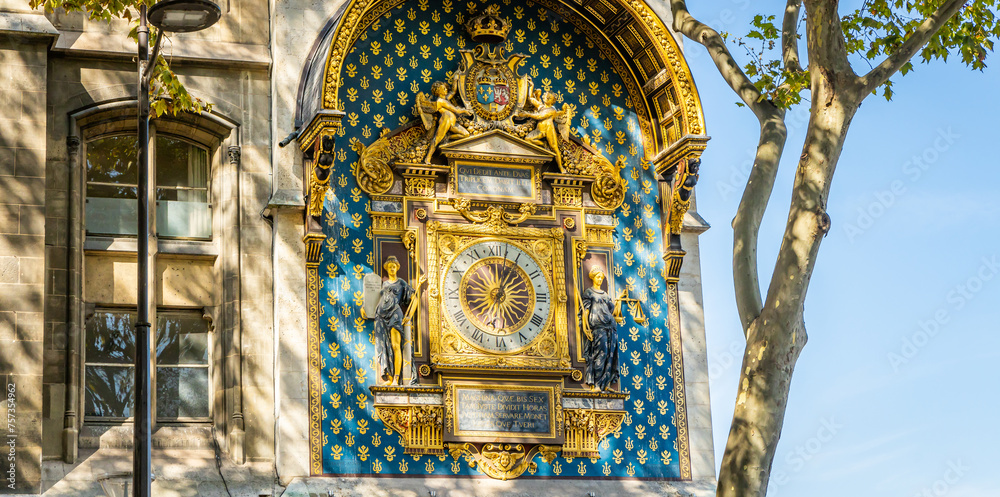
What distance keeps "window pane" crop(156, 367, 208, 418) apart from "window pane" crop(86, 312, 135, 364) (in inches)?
20.5

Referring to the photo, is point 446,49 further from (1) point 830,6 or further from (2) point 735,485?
(2) point 735,485

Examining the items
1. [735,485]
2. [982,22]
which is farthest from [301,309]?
[982,22]

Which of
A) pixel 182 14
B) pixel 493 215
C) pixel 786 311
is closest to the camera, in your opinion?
pixel 786 311

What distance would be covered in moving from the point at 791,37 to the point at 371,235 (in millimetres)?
7227

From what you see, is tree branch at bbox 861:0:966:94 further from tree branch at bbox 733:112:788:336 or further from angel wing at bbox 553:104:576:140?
angel wing at bbox 553:104:576:140

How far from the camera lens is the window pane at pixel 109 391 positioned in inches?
845

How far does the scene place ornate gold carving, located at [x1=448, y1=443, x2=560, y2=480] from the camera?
2211cm

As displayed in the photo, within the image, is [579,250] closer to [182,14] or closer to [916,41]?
[916,41]

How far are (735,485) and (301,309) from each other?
8.16m

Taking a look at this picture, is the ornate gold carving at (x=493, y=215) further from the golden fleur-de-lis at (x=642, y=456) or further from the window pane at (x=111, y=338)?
the window pane at (x=111, y=338)

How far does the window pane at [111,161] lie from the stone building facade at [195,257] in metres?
0.02

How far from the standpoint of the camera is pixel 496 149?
76.3ft

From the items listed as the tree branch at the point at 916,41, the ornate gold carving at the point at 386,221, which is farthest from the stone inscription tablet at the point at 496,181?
the tree branch at the point at 916,41

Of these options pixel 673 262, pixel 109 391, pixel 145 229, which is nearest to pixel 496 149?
pixel 673 262
